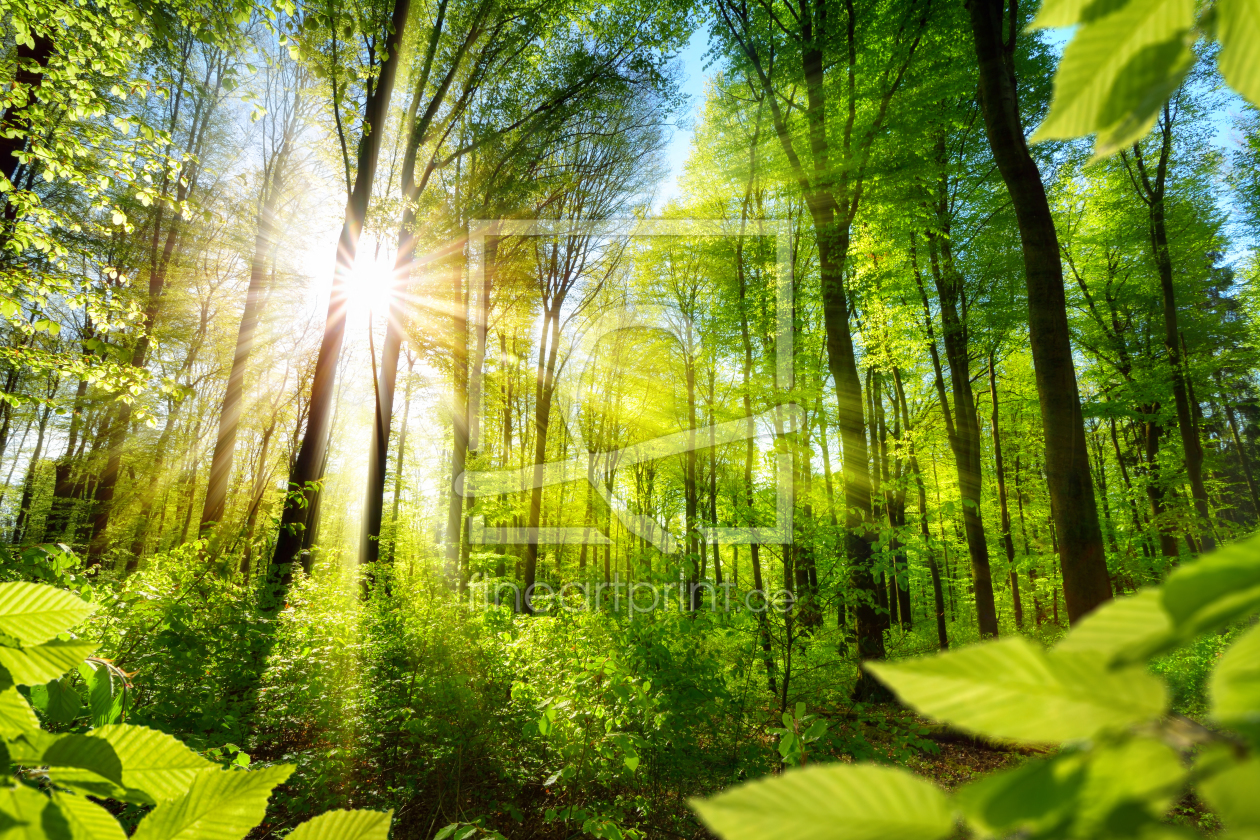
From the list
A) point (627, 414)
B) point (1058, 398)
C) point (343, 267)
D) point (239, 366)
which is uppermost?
point (627, 414)

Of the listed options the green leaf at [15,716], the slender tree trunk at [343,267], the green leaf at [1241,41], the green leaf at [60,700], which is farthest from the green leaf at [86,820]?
the slender tree trunk at [343,267]

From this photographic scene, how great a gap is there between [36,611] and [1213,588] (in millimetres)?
875

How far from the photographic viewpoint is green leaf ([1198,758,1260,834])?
0.17 m

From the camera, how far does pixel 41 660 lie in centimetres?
52

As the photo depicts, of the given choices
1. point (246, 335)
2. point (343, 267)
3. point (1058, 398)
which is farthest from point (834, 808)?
point (246, 335)

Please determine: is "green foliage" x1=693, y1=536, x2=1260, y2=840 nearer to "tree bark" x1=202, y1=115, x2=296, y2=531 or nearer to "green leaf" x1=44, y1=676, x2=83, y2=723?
"green leaf" x1=44, y1=676, x2=83, y2=723

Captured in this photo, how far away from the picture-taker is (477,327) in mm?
13117

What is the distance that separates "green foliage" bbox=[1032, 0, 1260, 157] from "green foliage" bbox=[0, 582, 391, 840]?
2.30ft

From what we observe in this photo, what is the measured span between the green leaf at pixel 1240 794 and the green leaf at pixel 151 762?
69cm

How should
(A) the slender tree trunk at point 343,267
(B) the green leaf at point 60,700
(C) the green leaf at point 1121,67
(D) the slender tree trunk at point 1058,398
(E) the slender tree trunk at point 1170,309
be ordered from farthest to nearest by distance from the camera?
(E) the slender tree trunk at point 1170,309
(A) the slender tree trunk at point 343,267
(D) the slender tree trunk at point 1058,398
(B) the green leaf at point 60,700
(C) the green leaf at point 1121,67

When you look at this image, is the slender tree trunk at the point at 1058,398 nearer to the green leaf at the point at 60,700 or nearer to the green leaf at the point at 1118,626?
the green leaf at the point at 1118,626

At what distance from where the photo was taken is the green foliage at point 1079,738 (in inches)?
7.2

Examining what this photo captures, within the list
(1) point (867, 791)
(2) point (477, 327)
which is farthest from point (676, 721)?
(2) point (477, 327)

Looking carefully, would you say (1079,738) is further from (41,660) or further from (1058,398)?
(1058,398)
